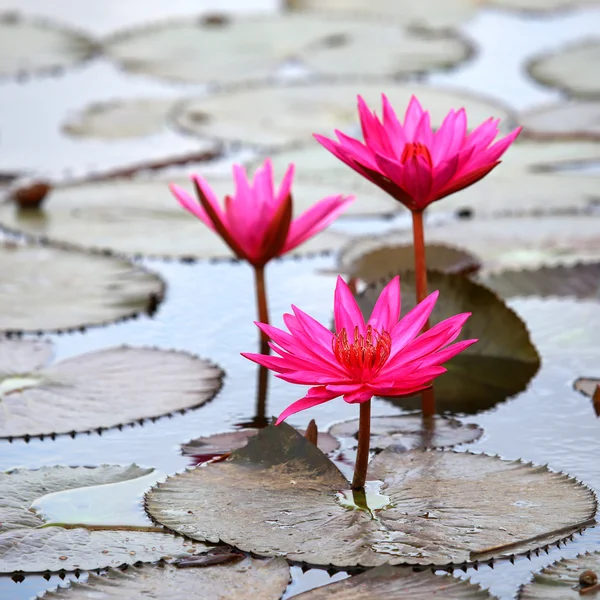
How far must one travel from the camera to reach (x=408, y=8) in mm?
4824

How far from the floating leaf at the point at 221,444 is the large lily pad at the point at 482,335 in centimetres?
29

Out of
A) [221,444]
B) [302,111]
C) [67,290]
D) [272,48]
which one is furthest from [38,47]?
[221,444]

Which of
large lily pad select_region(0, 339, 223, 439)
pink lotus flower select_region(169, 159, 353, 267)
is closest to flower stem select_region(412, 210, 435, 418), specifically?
pink lotus flower select_region(169, 159, 353, 267)

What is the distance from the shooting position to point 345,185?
2848 mm

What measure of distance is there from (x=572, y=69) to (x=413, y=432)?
2.56 meters

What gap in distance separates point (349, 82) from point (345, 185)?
100 centimetres

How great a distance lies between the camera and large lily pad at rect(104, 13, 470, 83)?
395cm

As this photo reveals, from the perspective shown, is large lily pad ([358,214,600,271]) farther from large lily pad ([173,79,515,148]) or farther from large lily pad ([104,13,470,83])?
large lily pad ([104,13,470,83])

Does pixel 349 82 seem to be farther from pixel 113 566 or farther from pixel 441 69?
pixel 113 566

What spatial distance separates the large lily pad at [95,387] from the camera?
1.66 metres

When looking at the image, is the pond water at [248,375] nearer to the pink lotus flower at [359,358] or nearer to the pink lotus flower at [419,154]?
the pink lotus flower at [359,358]

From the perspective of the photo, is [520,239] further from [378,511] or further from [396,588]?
[396,588]

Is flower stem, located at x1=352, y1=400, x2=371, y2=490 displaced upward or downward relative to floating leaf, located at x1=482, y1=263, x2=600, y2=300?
downward

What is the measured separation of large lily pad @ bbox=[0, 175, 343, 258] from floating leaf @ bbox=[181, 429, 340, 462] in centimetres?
86
